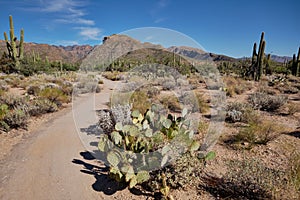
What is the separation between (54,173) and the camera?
380cm

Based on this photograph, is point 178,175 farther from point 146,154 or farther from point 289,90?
point 289,90

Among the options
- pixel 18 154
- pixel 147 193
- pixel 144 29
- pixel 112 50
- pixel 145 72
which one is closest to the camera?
pixel 147 193

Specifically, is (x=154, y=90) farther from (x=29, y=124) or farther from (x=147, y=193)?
(x=147, y=193)

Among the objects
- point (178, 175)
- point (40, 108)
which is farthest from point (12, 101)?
point (178, 175)

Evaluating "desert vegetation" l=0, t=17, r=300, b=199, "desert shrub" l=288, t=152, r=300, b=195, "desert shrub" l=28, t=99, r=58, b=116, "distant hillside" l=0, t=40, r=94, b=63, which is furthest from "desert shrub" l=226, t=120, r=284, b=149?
"distant hillside" l=0, t=40, r=94, b=63

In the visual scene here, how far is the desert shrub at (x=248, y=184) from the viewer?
2.97m

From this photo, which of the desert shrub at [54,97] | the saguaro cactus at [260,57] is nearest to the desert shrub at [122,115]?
the desert shrub at [54,97]

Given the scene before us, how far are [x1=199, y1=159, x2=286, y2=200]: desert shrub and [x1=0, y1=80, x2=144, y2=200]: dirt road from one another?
149 cm

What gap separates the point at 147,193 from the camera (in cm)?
330

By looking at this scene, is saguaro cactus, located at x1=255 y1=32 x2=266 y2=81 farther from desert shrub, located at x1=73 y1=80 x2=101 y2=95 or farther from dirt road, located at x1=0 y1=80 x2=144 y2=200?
dirt road, located at x1=0 y1=80 x2=144 y2=200

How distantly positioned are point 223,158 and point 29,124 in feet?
19.6

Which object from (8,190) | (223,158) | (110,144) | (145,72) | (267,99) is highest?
(145,72)

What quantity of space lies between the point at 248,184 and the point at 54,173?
348cm

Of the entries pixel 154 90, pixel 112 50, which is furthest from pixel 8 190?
pixel 154 90
